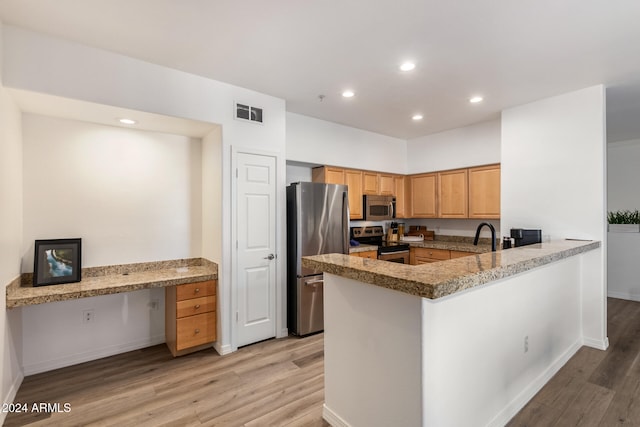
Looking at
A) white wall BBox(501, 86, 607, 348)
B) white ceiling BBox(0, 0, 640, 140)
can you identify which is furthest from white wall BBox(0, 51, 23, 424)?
white wall BBox(501, 86, 607, 348)

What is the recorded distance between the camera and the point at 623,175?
5445 millimetres

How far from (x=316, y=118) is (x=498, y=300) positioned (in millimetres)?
3250

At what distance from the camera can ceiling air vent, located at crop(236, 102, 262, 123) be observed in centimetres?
323

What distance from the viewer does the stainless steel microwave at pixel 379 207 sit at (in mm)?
4867

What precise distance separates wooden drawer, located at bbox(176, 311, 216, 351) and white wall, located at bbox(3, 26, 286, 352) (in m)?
0.12

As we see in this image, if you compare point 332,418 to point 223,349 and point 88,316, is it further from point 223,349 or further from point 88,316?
point 88,316

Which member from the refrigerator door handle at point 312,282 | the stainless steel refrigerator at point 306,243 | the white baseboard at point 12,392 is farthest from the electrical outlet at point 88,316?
the refrigerator door handle at point 312,282

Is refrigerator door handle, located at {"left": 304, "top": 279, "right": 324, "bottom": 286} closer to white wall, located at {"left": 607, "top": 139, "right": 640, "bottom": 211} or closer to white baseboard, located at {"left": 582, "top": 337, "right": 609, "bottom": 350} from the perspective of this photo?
white baseboard, located at {"left": 582, "top": 337, "right": 609, "bottom": 350}

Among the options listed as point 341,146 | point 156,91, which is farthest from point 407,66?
point 156,91

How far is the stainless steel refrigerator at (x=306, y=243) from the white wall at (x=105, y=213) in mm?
1115

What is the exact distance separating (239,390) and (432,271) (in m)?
1.87

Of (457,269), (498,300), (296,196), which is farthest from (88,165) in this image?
(498,300)

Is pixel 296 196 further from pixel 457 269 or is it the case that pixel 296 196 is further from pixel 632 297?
pixel 632 297

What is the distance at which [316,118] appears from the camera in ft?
14.2
